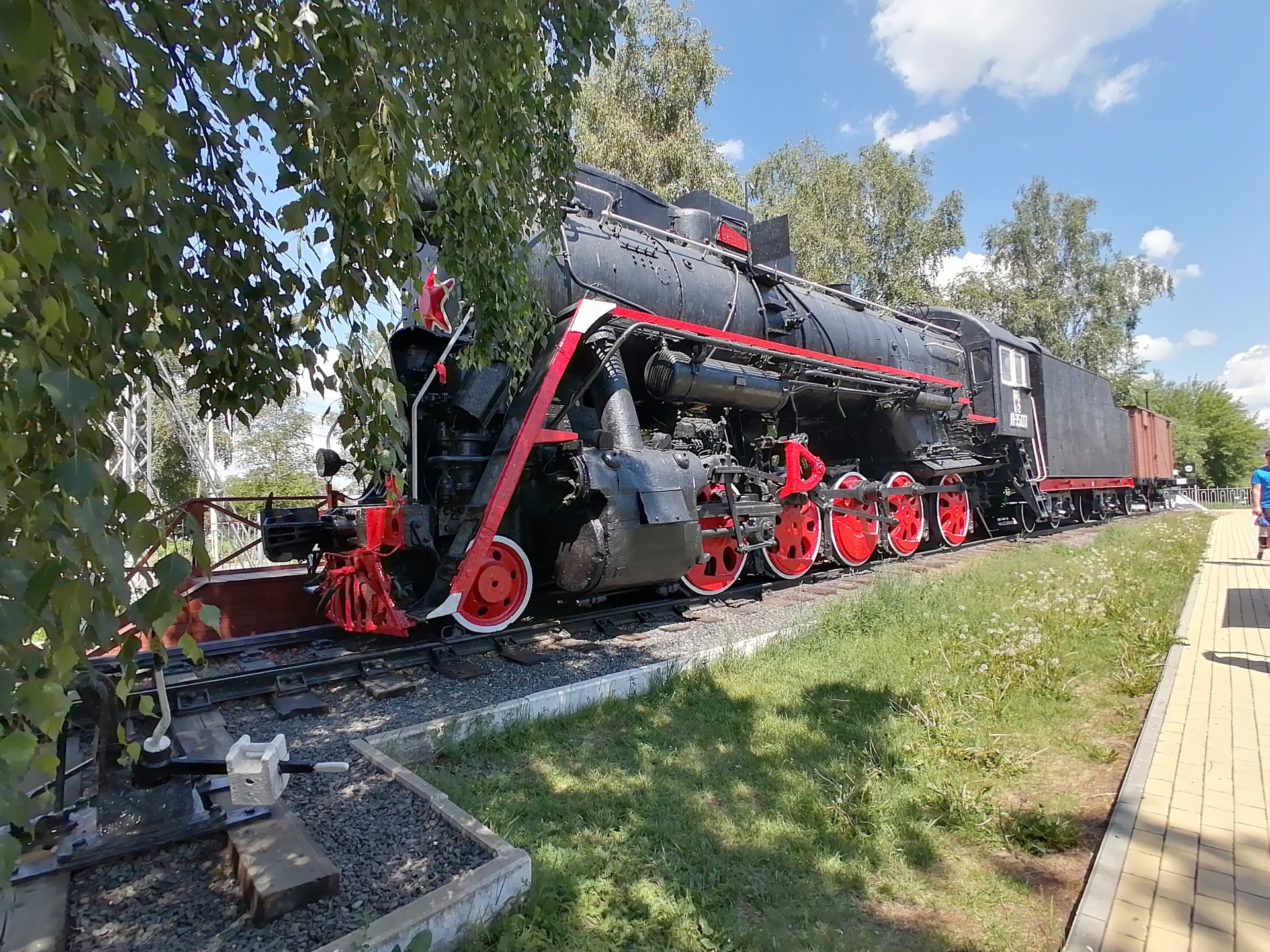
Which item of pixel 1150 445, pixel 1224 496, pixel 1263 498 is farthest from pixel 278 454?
pixel 1224 496

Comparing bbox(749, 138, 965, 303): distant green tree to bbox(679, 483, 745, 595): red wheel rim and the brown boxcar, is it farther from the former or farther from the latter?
bbox(679, 483, 745, 595): red wheel rim

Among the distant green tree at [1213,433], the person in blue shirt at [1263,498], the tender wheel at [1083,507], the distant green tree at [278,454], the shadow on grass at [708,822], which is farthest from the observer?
the distant green tree at [1213,433]

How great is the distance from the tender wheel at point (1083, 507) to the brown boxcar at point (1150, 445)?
3391mm

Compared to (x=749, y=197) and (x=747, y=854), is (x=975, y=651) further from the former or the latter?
(x=749, y=197)

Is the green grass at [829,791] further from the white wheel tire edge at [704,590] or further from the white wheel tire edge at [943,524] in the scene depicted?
the white wheel tire edge at [943,524]

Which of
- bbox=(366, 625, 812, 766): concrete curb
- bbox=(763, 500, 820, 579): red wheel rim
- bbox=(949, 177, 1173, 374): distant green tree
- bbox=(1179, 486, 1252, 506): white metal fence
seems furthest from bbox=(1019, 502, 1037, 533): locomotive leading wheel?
bbox=(1179, 486, 1252, 506): white metal fence

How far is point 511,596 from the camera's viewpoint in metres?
6.12

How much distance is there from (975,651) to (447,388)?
465 centimetres

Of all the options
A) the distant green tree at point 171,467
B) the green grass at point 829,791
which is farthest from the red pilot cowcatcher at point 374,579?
the distant green tree at point 171,467

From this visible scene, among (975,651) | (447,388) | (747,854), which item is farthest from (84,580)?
(975,651)

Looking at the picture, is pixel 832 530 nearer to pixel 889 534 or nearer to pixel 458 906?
pixel 889 534

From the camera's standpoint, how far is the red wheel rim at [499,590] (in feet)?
19.1

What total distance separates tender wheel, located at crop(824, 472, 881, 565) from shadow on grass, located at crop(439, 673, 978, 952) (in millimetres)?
5108

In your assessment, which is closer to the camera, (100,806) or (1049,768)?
(100,806)
